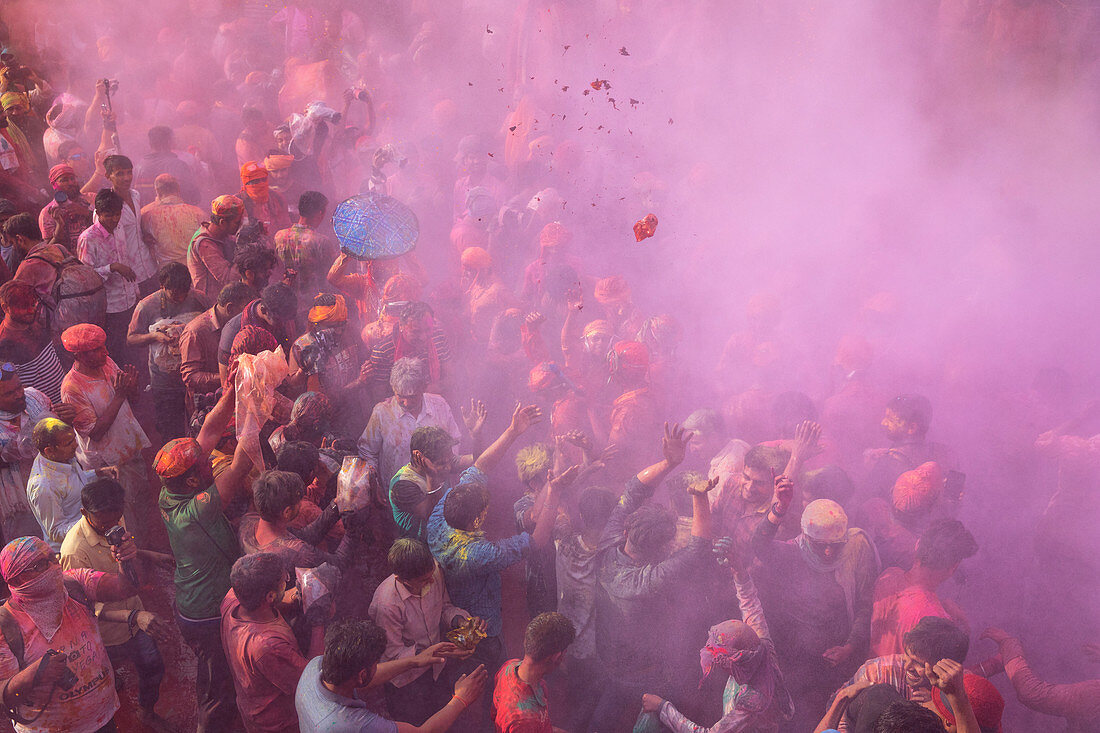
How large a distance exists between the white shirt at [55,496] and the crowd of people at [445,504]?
1 centimetres

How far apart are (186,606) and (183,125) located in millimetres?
6734

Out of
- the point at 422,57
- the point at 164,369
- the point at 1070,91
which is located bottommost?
the point at 164,369

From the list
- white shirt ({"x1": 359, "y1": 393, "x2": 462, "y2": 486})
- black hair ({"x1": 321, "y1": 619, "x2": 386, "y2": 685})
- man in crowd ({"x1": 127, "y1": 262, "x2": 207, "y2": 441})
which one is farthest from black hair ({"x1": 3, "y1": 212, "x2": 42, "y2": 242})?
black hair ({"x1": 321, "y1": 619, "x2": 386, "y2": 685})

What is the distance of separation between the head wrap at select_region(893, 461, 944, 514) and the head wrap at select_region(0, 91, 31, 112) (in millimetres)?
8715

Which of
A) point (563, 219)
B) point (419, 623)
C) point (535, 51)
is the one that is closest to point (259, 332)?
point (419, 623)

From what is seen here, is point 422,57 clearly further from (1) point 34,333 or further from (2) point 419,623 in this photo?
(2) point 419,623

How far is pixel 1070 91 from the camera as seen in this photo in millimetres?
6211

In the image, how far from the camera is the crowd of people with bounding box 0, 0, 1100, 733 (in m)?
2.75

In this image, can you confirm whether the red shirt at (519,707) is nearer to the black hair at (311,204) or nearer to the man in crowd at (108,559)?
the man in crowd at (108,559)

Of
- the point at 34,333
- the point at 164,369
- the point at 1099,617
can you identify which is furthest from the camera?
the point at 164,369

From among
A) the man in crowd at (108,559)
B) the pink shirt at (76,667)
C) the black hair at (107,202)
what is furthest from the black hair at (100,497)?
the black hair at (107,202)

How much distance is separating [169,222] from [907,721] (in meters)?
5.64

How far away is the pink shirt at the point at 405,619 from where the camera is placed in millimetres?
2863

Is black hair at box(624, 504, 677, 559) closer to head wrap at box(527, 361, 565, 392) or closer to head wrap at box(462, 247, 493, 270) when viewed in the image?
head wrap at box(527, 361, 565, 392)
